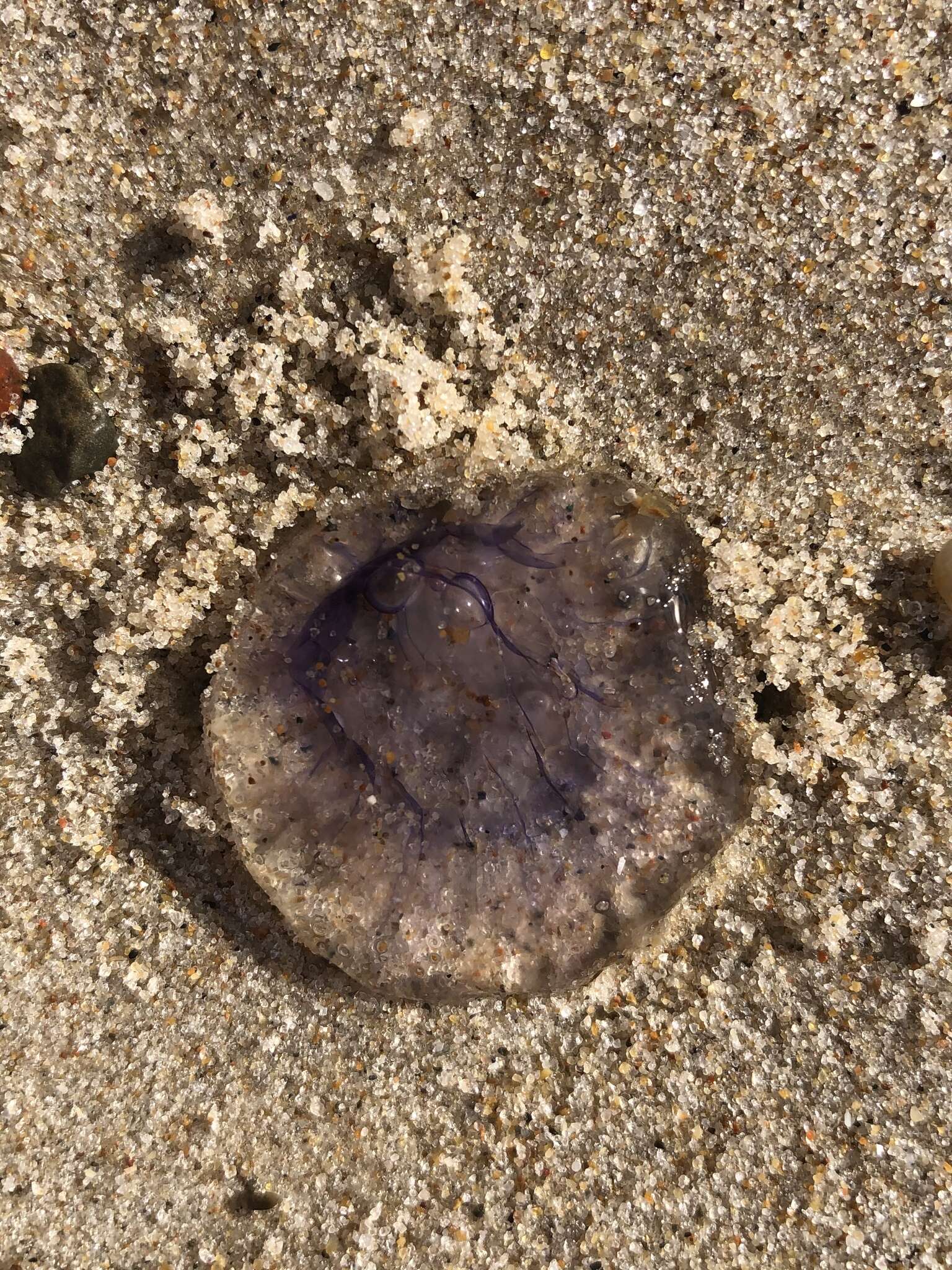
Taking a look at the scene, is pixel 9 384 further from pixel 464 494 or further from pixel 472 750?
pixel 472 750

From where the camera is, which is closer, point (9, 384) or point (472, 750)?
point (9, 384)

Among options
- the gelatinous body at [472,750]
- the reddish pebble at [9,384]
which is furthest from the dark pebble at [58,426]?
the gelatinous body at [472,750]

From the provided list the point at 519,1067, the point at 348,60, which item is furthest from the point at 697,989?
the point at 348,60

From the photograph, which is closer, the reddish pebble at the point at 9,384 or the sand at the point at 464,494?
the sand at the point at 464,494

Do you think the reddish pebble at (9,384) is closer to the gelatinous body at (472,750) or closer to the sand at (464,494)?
the sand at (464,494)

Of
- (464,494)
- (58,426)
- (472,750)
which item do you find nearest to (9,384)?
(58,426)

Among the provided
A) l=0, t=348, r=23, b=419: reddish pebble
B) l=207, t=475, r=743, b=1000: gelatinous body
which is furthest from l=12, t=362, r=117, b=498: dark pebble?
l=207, t=475, r=743, b=1000: gelatinous body

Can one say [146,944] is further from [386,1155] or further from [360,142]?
[360,142]
